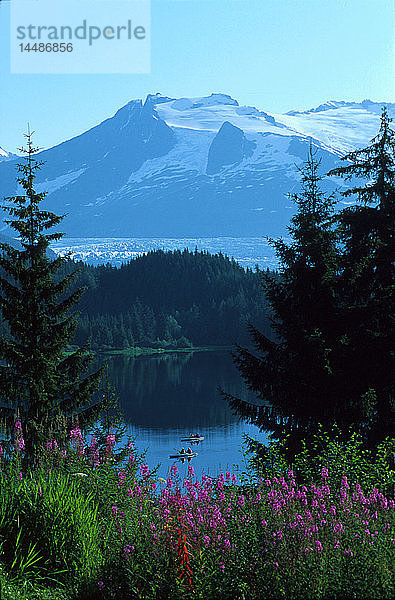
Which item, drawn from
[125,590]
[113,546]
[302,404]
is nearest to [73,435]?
[113,546]

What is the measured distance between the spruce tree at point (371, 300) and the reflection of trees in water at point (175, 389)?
4520 cm

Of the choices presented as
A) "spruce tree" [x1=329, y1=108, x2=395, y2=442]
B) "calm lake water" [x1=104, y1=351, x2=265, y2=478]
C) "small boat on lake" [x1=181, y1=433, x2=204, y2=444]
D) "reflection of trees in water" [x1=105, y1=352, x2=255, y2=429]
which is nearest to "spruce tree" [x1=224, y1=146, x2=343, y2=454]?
"spruce tree" [x1=329, y1=108, x2=395, y2=442]

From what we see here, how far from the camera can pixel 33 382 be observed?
780 inches

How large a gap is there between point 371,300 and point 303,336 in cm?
192

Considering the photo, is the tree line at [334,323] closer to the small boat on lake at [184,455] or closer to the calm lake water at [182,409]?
the calm lake water at [182,409]

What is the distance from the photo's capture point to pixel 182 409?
7544 cm

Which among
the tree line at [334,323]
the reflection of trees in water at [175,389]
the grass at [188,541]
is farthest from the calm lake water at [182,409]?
the grass at [188,541]

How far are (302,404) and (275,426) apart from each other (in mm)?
1201

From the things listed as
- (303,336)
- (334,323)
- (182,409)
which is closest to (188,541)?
(303,336)

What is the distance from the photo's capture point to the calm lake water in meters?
51.5

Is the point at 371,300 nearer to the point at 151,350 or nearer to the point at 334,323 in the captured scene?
the point at 334,323

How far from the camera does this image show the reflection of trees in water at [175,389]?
6981 centimetres

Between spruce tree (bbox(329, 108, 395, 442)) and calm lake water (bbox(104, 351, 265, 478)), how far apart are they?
9.30 meters

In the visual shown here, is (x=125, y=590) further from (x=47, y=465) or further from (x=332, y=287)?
(x=332, y=287)
